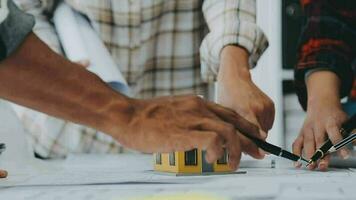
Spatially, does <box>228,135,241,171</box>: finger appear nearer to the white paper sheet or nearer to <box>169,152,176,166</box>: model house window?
<box>169,152,176,166</box>: model house window

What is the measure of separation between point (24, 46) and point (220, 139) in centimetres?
22

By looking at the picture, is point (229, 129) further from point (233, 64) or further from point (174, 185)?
point (233, 64)

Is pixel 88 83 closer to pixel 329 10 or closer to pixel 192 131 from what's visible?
pixel 192 131

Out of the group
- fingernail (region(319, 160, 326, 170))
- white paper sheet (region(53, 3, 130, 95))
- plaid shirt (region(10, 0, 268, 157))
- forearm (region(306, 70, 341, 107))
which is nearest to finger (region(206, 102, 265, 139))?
fingernail (region(319, 160, 326, 170))

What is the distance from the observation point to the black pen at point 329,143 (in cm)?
73

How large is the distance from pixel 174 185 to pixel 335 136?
0.30 m

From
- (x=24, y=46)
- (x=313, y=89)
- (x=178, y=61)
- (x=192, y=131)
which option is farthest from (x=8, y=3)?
(x=178, y=61)

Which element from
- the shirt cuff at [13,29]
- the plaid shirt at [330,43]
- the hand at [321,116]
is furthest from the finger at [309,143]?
→ the shirt cuff at [13,29]

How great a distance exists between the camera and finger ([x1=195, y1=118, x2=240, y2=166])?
1.99 ft

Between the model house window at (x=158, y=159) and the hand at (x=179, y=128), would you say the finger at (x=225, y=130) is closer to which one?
the hand at (x=179, y=128)

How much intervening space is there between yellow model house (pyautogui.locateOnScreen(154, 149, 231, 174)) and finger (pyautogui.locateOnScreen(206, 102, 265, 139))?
5 cm

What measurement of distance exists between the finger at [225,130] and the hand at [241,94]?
16cm

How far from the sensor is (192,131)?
604 mm

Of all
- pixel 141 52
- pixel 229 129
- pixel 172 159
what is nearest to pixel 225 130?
pixel 229 129
